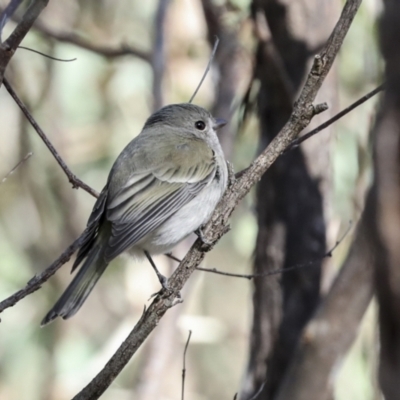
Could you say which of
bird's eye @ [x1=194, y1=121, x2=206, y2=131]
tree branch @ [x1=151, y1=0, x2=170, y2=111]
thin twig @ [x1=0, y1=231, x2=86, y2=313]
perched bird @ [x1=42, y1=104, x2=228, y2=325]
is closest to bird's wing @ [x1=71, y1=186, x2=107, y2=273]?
perched bird @ [x1=42, y1=104, x2=228, y2=325]

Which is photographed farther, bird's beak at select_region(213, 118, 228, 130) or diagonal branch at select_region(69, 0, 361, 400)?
bird's beak at select_region(213, 118, 228, 130)

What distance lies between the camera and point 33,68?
6.41 m

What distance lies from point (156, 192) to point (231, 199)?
38.7 inches

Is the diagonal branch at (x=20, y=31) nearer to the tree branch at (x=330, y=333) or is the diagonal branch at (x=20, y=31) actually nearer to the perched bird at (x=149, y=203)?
the perched bird at (x=149, y=203)

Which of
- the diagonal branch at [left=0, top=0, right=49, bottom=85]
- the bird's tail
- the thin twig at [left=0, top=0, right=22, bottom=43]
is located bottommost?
the bird's tail

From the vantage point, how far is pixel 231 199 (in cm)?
251

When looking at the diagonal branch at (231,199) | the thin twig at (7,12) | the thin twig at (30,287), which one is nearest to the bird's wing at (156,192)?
the thin twig at (30,287)

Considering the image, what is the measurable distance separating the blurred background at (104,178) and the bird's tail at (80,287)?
1875 millimetres

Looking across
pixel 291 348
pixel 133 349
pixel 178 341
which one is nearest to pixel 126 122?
pixel 178 341

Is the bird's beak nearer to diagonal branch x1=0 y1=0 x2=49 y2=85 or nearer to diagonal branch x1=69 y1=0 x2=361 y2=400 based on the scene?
diagonal branch x1=69 y1=0 x2=361 y2=400

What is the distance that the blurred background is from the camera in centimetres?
538

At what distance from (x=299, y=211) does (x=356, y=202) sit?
39 cm

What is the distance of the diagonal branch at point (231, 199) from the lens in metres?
2.35

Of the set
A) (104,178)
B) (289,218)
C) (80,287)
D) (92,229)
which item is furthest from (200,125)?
(104,178)
